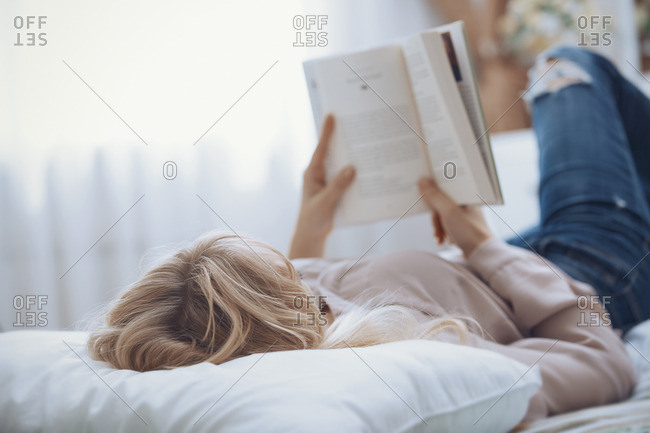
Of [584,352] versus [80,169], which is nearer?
[584,352]

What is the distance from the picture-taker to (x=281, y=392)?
1.51 feet

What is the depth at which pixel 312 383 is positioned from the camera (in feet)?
1.56

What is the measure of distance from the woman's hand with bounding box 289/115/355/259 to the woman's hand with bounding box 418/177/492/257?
13 centimetres

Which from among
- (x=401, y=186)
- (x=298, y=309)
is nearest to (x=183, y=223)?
(x=401, y=186)

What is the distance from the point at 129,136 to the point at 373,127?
0.89 meters

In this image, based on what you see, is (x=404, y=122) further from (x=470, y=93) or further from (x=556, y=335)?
(x=556, y=335)

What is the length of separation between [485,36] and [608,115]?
1.16m

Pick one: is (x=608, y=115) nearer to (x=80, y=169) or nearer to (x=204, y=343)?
(x=204, y=343)

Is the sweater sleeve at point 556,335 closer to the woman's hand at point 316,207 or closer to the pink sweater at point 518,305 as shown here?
the pink sweater at point 518,305

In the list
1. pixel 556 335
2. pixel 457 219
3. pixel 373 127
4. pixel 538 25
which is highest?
pixel 538 25

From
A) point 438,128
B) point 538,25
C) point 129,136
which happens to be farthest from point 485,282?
point 538,25

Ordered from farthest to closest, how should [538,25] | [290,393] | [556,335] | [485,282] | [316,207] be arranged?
[538,25] < [316,207] < [485,282] < [556,335] < [290,393]

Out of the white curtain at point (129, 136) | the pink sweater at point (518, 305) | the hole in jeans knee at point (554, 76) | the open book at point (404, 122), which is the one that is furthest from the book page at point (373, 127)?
the white curtain at point (129, 136)

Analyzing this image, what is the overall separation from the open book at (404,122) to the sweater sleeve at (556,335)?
97mm
